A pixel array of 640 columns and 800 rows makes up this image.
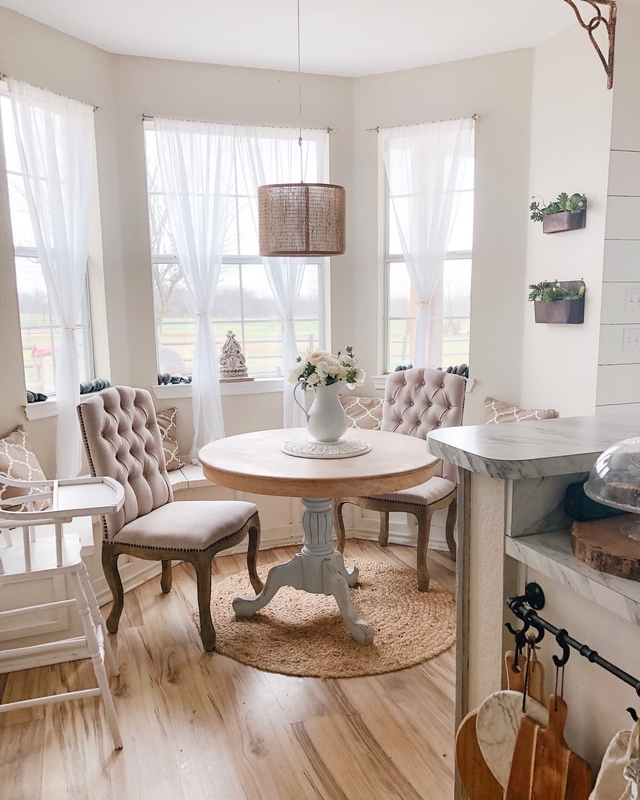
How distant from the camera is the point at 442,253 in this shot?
389 centimetres

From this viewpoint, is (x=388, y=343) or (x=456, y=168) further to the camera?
(x=388, y=343)

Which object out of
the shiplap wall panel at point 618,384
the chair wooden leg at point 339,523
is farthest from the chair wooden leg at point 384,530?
the shiplap wall panel at point 618,384

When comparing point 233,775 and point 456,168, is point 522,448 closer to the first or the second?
point 233,775

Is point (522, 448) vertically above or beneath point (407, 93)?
beneath

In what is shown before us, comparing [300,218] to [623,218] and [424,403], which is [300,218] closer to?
[424,403]

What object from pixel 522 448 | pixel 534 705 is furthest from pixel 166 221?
pixel 534 705

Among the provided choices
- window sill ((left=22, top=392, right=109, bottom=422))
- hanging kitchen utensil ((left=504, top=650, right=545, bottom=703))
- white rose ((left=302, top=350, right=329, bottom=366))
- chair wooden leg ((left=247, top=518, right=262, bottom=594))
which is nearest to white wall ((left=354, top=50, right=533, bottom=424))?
white rose ((left=302, top=350, right=329, bottom=366))

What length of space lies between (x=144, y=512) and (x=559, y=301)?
2.31m

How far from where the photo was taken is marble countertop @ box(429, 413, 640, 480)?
46.7 inches

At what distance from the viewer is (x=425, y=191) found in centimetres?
388

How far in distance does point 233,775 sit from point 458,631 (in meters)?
1.00

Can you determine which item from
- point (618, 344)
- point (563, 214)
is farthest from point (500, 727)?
point (563, 214)

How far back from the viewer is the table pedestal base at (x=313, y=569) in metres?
2.79

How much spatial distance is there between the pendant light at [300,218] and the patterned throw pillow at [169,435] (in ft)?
4.82
